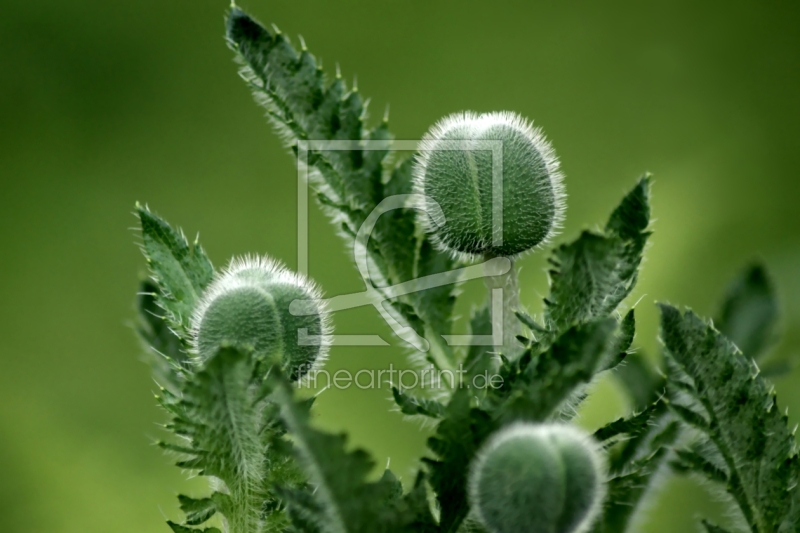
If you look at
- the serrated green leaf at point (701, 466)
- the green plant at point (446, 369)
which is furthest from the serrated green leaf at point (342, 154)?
the serrated green leaf at point (701, 466)

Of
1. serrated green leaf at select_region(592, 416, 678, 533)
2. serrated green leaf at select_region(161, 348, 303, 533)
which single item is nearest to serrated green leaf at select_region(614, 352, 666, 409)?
serrated green leaf at select_region(592, 416, 678, 533)

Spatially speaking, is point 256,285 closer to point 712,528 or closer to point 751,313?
point 712,528

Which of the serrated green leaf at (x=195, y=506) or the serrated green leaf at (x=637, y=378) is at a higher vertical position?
the serrated green leaf at (x=637, y=378)

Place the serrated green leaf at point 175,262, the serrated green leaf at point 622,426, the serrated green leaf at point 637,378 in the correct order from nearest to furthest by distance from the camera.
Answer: the serrated green leaf at point 622,426 → the serrated green leaf at point 175,262 → the serrated green leaf at point 637,378

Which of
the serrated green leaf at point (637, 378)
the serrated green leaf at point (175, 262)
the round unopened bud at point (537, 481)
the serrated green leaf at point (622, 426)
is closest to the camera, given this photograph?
the round unopened bud at point (537, 481)

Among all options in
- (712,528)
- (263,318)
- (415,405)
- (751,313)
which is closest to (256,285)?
(263,318)

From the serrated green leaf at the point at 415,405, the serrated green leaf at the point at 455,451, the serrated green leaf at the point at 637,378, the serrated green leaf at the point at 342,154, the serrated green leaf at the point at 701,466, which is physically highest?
the serrated green leaf at the point at 342,154

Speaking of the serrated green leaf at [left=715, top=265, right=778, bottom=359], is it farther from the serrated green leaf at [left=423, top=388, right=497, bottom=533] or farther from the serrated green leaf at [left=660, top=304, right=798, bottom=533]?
the serrated green leaf at [left=423, top=388, right=497, bottom=533]

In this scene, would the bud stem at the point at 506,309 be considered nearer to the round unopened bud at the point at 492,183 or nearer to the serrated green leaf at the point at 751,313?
the round unopened bud at the point at 492,183
